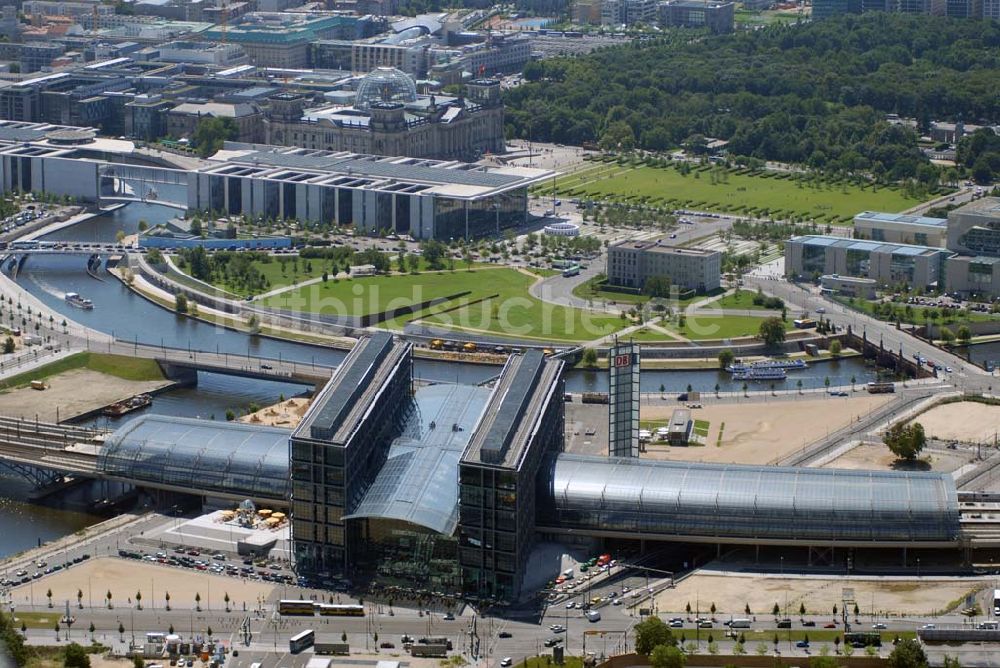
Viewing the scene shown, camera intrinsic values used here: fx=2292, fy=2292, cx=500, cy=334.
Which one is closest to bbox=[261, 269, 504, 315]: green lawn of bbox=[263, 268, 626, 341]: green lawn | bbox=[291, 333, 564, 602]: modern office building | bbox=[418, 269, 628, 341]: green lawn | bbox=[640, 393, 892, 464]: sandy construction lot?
bbox=[263, 268, 626, 341]: green lawn

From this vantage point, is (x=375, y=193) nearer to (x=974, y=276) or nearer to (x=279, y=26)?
(x=974, y=276)

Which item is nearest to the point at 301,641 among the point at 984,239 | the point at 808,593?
the point at 808,593

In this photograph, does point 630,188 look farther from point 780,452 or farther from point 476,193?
point 780,452

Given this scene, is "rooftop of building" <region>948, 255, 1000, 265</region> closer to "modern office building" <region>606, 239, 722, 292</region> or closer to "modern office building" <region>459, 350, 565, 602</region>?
"modern office building" <region>606, 239, 722, 292</region>

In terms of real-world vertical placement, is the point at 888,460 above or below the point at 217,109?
below

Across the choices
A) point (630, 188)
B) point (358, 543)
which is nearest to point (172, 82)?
point (630, 188)

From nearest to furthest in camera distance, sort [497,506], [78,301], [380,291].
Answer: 1. [497,506]
2. [78,301]
3. [380,291]

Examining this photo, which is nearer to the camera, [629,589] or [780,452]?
[629,589]
